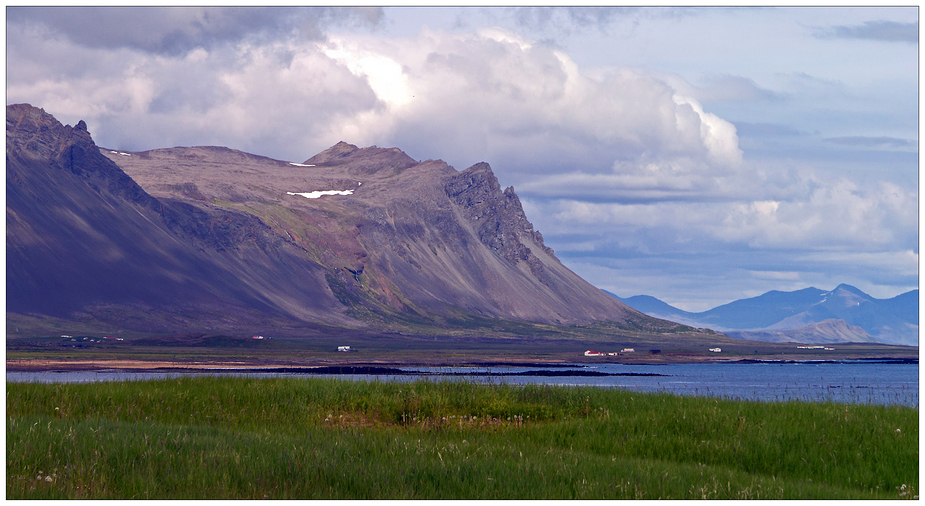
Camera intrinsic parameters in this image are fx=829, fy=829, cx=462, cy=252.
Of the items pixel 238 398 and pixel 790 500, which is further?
pixel 238 398

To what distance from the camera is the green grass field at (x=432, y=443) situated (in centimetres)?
1370

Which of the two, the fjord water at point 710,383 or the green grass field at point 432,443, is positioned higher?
the green grass field at point 432,443

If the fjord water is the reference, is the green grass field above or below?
above

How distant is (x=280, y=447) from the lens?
15828 mm

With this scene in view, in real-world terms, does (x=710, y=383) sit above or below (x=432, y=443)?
below

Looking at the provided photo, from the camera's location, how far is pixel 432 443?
17.2m

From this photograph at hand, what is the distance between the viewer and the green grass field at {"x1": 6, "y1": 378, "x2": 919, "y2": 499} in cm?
1370

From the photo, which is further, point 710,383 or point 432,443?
point 710,383

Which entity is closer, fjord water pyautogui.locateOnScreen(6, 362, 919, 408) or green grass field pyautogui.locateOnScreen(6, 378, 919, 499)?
green grass field pyautogui.locateOnScreen(6, 378, 919, 499)

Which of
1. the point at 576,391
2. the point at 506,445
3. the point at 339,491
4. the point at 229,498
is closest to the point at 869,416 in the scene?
the point at 576,391

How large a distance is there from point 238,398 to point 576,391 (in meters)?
9.57

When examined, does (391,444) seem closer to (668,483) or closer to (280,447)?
(280,447)

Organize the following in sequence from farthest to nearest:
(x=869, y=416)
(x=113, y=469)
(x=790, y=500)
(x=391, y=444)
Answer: (x=869, y=416), (x=391, y=444), (x=113, y=469), (x=790, y=500)

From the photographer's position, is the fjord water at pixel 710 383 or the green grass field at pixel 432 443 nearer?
the green grass field at pixel 432 443
